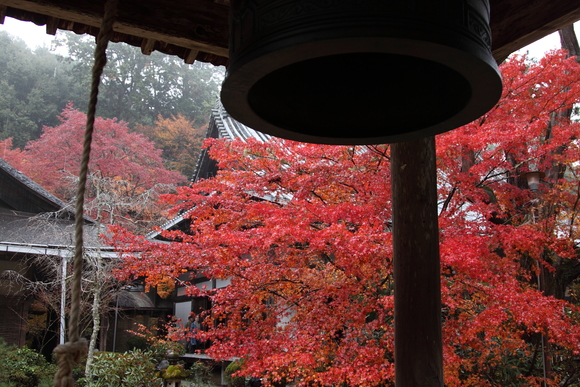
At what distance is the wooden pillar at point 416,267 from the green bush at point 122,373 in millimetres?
7589

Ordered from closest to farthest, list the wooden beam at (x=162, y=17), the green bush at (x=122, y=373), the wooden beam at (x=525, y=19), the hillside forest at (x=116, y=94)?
1. the wooden beam at (x=162, y=17)
2. the wooden beam at (x=525, y=19)
3. the green bush at (x=122, y=373)
4. the hillside forest at (x=116, y=94)

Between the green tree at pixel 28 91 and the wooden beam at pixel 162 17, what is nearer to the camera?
the wooden beam at pixel 162 17

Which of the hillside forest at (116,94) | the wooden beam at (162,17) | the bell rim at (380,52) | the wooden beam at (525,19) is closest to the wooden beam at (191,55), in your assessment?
the wooden beam at (162,17)

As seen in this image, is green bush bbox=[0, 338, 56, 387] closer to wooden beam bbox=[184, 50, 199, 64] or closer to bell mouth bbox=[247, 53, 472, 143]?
wooden beam bbox=[184, 50, 199, 64]

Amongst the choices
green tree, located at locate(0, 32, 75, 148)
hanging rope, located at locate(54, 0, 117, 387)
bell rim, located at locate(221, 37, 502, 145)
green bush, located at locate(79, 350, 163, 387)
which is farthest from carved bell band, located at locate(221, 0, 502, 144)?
green tree, located at locate(0, 32, 75, 148)

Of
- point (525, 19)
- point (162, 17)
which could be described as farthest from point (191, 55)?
point (525, 19)

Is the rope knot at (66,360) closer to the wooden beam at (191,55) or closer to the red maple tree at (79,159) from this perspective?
the wooden beam at (191,55)

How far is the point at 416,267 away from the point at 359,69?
4.64ft

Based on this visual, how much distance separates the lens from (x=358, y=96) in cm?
150

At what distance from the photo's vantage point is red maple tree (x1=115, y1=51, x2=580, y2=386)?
555 cm

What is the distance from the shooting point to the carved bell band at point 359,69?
3.02 ft

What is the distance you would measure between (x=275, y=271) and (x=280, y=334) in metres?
0.89

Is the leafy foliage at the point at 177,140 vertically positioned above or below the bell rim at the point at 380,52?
above

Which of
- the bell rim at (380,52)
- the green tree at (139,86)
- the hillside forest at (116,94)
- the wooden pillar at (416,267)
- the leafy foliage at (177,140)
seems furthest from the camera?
the green tree at (139,86)
